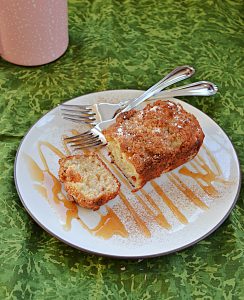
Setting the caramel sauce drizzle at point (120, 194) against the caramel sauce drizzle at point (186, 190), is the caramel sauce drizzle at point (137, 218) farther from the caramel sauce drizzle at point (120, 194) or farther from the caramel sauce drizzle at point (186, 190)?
the caramel sauce drizzle at point (186, 190)

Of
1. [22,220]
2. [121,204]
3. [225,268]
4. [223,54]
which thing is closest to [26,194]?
[22,220]

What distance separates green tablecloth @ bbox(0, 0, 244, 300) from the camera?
962 mm

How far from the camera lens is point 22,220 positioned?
41.1 inches

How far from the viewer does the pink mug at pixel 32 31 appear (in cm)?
125

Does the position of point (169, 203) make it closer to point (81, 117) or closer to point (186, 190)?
point (186, 190)

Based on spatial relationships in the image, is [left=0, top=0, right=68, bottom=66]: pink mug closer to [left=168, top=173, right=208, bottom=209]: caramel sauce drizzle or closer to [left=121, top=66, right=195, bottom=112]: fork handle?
[left=121, top=66, right=195, bottom=112]: fork handle

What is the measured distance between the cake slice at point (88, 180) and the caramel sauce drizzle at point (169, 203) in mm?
86

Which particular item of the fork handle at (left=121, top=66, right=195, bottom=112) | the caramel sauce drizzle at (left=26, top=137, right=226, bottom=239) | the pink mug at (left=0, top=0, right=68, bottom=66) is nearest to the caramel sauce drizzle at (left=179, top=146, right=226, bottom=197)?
the caramel sauce drizzle at (left=26, top=137, right=226, bottom=239)

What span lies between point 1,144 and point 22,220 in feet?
0.74

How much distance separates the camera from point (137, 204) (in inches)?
41.9

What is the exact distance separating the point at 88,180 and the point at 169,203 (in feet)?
0.57

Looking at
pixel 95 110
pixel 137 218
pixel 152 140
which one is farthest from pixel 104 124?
pixel 137 218

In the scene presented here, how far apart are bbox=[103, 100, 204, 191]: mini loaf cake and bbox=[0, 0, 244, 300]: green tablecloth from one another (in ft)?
0.54

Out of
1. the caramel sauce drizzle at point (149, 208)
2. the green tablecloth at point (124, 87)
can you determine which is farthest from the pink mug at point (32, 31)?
the caramel sauce drizzle at point (149, 208)
